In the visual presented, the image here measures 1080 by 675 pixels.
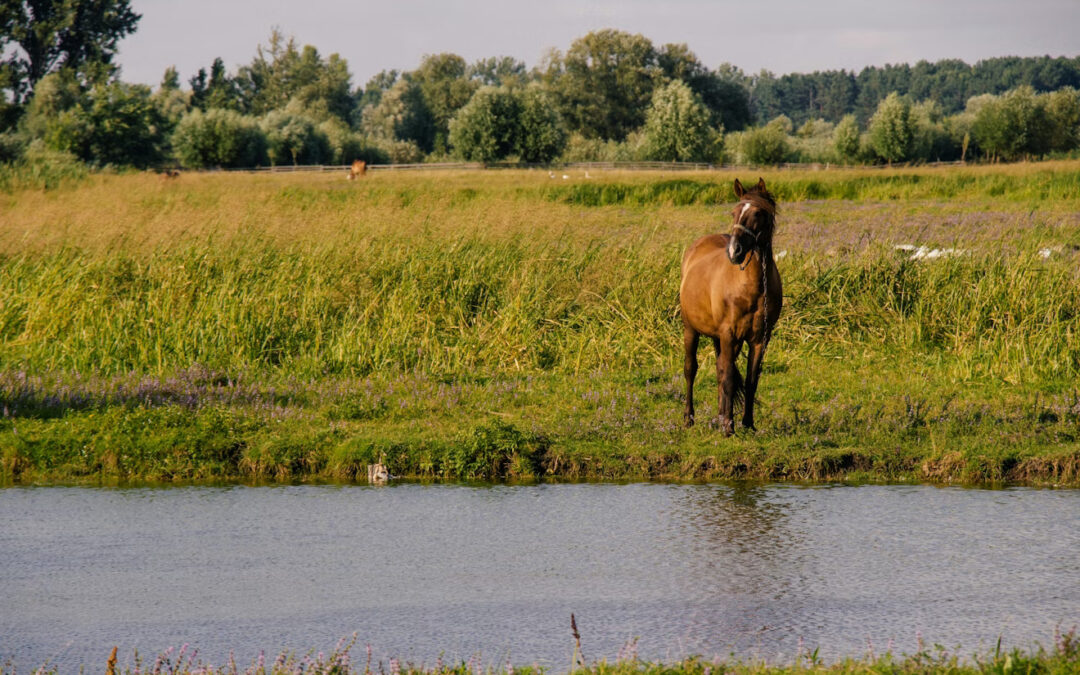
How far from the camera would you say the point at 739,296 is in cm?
996

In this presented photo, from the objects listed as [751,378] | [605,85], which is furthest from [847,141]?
[751,378]

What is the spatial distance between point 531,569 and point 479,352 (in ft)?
24.4

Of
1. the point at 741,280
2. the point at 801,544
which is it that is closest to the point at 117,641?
the point at 801,544

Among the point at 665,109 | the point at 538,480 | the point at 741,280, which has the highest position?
the point at 665,109

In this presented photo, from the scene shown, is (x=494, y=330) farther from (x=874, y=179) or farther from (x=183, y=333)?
(x=874, y=179)

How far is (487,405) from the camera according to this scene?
11648mm

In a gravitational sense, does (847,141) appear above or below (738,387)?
above

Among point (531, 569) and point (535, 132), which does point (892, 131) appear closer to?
point (535, 132)

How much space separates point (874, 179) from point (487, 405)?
32.6 metres

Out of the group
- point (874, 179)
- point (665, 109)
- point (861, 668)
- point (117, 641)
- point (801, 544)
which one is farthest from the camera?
point (665, 109)

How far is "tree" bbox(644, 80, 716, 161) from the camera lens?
85.1 m

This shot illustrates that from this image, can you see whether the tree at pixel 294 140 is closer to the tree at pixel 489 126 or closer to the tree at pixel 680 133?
the tree at pixel 489 126

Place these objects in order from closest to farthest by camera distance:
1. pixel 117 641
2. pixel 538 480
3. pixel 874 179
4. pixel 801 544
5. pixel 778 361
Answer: pixel 117 641, pixel 801 544, pixel 538 480, pixel 778 361, pixel 874 179

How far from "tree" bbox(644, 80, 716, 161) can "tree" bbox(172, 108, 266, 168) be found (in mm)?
31279
